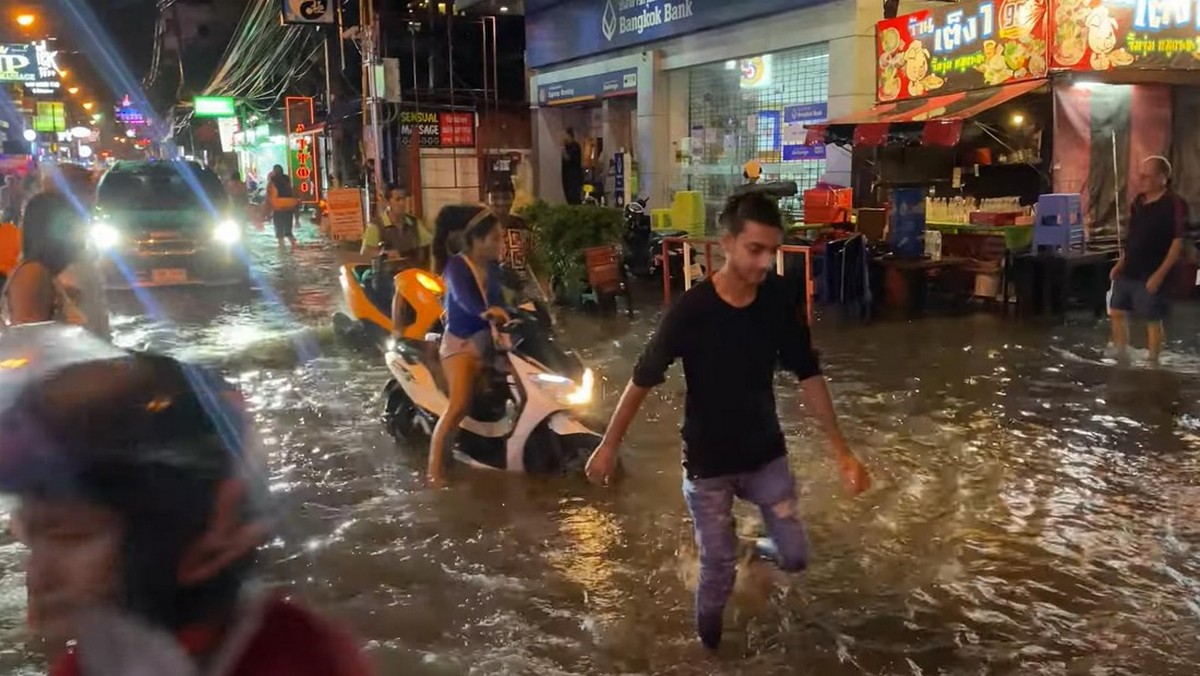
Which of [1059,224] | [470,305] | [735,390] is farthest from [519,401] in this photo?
[1059,224]

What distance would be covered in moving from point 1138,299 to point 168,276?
43.8ft

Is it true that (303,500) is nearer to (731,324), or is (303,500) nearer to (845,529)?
(845,529)

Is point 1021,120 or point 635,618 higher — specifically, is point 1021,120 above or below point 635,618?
above

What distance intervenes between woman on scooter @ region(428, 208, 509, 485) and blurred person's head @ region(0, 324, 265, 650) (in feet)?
16.1

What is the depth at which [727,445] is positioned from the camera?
4.17 m

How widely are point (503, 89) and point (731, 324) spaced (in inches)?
1111

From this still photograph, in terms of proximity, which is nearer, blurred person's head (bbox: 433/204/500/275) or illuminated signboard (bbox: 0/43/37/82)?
A: blurred person's head (bbox: 433/204/500/275)

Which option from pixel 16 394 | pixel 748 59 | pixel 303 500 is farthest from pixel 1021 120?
pixel 16 394

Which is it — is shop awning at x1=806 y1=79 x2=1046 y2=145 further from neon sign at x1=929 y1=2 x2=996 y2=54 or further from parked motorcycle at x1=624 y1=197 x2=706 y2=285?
parked motorcycle at x1=624 y1=197 x2=706 y2=285

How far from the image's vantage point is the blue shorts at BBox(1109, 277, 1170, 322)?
32.3ft

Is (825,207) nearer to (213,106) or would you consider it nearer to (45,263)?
(45,263)

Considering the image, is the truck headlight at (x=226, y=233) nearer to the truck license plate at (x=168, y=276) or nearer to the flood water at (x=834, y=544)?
the truck license plate at (x=168, y=276)

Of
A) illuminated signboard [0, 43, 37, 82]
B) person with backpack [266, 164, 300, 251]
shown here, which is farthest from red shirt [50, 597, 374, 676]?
illuminated signboard [0, 43, 37, 82]

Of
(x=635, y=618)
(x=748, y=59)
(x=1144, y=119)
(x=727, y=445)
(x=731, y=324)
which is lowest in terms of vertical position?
(x=635, y=618)
